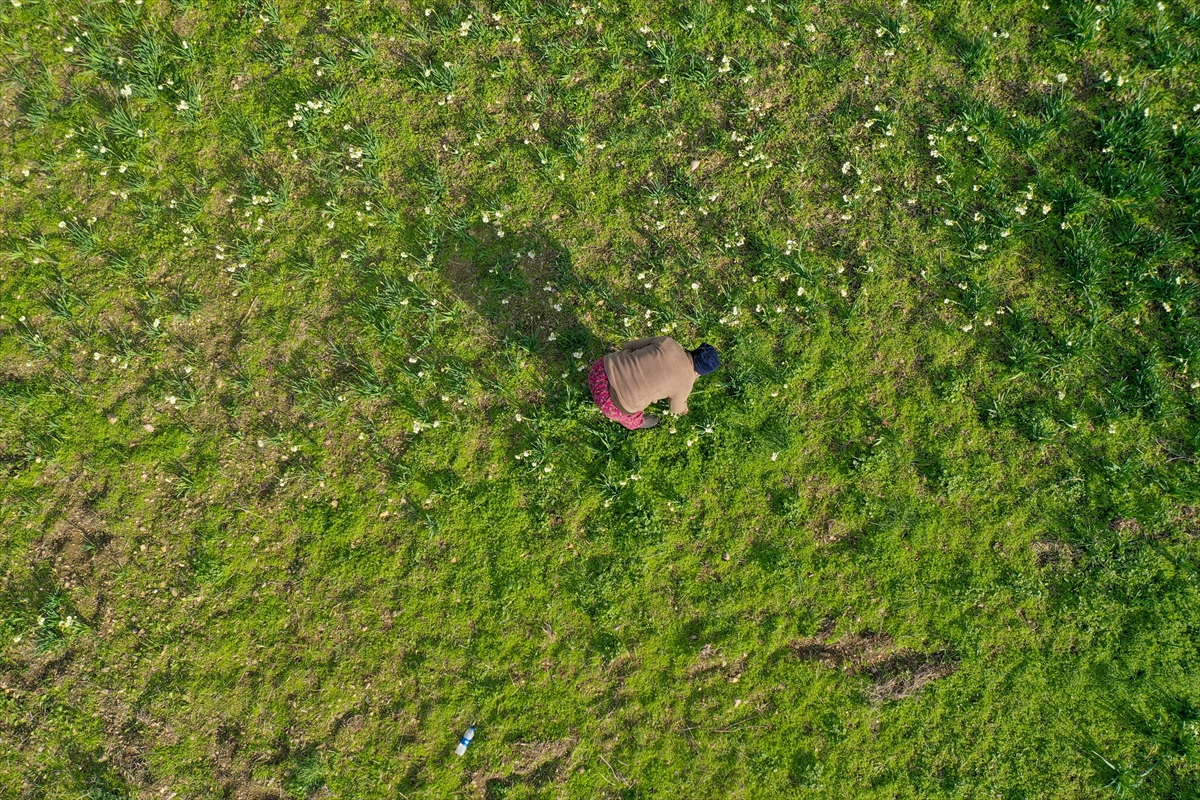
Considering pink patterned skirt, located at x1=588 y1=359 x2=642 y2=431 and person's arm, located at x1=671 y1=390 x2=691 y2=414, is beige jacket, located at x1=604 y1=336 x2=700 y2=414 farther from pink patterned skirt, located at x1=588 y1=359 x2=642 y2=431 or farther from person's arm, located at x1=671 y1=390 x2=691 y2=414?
pink patterned skirt, located at x1=588 y1=359 x2=642 y2=431

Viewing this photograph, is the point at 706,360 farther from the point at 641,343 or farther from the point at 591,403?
the point at 591,403

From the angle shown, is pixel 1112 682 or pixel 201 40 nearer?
pixel 1112 682

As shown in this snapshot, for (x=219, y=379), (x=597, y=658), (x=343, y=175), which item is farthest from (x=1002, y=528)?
(x=219, y=379)

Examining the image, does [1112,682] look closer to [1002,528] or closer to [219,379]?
[1002,528]

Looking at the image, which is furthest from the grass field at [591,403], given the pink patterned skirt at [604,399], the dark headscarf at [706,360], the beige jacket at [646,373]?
the beige jacket at [646,373]

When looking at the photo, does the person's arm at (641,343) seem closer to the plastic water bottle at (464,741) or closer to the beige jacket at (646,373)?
the beige jacket at (646,373)

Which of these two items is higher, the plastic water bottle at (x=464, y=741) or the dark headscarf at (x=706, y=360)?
the dark headscarf at (x=706, y=360)
